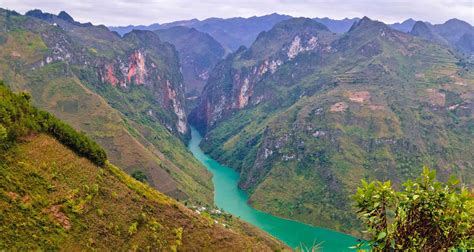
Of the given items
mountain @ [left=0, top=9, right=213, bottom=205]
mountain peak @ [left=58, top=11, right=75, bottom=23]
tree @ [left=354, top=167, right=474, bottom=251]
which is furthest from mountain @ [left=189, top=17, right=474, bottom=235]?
mountain peak @ [left=58, top=11, right=75, bottom=23]

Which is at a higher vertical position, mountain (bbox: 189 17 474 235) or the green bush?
the green bush

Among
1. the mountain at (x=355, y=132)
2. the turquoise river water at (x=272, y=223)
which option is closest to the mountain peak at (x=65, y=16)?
the mountain at (x=355, y=132)

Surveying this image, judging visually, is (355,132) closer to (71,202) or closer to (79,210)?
(79,210)

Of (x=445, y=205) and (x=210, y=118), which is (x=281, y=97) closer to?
(x=210, y=118)

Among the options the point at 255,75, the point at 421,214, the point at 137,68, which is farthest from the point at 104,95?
the point at 421,214

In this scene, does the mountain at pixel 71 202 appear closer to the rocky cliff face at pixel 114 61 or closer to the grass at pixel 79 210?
the grass at pixel 79 210

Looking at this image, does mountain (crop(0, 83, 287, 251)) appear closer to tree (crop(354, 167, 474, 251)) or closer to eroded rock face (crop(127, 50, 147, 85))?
tree (crop(354, 167, 474, 251))
